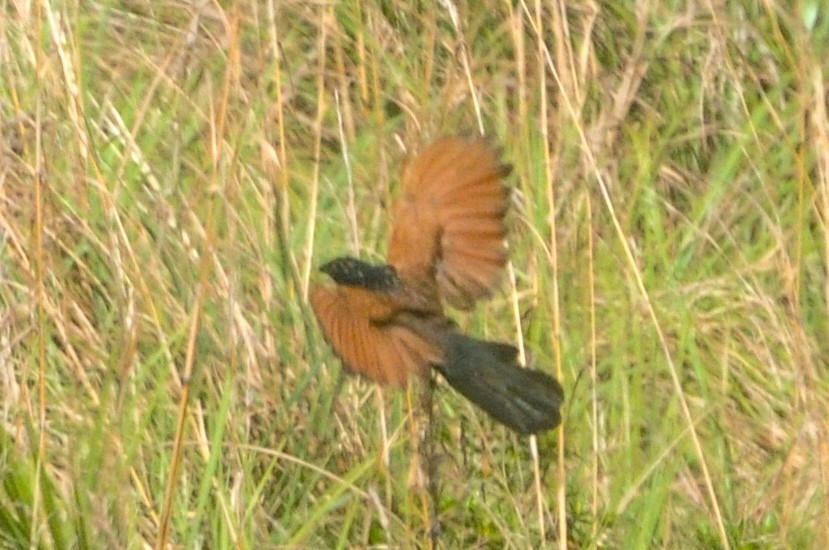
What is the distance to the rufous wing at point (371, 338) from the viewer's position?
1374 mm

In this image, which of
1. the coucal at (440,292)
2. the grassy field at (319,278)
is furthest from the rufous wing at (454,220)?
the grassy field at (319,278)

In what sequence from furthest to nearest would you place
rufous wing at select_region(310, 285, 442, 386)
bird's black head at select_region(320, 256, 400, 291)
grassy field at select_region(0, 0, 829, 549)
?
grassy field at select_region(0, 0, 829, 549)
bird's black head at select_region(320, 256, 400, 291)
rufous wing at select_region(310, 285, 442, 386)

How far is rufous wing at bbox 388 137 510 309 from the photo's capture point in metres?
1.62

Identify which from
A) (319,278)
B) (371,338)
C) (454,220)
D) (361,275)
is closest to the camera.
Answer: (371,338)

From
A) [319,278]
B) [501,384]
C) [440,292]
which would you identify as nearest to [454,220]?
[440,292]

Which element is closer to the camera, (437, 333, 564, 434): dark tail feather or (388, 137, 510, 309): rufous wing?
(437, 333, 564, 434): dark tail feather

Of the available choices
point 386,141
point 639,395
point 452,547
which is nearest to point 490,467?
point 452,547

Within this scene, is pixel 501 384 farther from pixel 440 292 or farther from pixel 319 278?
pixel 319 278

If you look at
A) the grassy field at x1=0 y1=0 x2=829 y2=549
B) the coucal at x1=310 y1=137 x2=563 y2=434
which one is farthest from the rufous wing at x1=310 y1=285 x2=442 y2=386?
the grassy field at x1=0 y1=0 x2=829 y2=549

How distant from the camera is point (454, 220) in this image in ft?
5.33

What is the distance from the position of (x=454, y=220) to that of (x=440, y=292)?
0.25 ft

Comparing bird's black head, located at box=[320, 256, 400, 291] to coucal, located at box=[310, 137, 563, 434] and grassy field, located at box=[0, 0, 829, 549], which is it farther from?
grassy field, located at box=[0, 0, 829, 549]

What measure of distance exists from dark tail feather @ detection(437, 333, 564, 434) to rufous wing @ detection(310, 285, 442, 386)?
0.03m

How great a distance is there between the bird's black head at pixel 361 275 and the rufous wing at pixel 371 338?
0.03 meters
